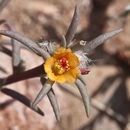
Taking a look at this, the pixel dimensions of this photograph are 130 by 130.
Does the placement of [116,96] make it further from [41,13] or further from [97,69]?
[41,13]

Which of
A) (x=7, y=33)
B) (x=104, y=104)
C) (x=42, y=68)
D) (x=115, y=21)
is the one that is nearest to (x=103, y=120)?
(x=104, y=104)

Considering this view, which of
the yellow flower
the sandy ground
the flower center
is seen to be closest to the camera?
the yellow flower

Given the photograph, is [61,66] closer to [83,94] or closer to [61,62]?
[61,62]

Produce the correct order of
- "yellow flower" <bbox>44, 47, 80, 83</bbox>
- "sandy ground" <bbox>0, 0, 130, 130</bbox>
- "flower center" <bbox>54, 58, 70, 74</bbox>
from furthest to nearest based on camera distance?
"sandy ground" <bbox>0, 0, 130, 130</bbox>, "flower center" <bbox>54, 58, 70, 74</bbox>, "yellow flower" <bbox>44, 47, 80, 83</bbox>

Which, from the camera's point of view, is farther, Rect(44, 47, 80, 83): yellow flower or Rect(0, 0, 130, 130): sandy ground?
Rect(0, 0, 130, 130): sandy ground

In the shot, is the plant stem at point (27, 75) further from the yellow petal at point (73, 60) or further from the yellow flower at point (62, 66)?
the yellow petal at point (73, 60)

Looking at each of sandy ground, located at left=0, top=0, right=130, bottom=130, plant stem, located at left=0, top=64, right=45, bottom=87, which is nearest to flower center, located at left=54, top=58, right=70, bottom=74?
plant stem, located at left=0, top=64, right=45, bottom=87

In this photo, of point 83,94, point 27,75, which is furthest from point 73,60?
point 27,75

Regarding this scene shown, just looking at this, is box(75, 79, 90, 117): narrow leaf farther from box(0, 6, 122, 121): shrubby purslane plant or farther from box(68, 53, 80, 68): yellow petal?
box(68, 53, 80, 68): yellow petal
